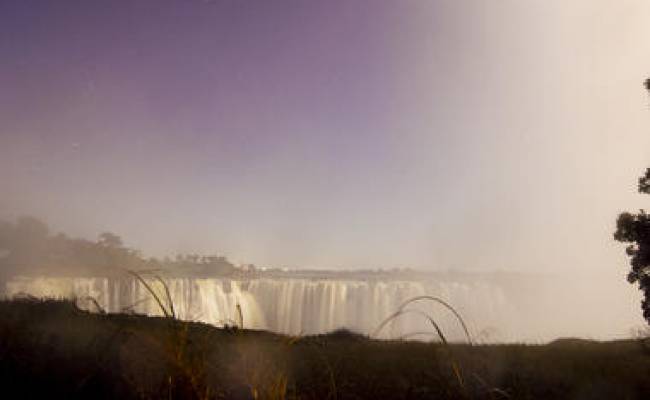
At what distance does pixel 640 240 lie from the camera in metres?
16.9

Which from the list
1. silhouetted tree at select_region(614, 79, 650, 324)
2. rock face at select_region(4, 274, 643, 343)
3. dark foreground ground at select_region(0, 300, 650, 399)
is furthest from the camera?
rock face at select_region(4, 274, 643, 343)

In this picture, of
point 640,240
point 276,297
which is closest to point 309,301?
point 276,297

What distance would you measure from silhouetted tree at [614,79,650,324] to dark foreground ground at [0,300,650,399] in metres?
1.98

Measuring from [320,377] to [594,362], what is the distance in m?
6.19

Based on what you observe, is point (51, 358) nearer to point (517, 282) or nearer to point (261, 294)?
point (261, 294)

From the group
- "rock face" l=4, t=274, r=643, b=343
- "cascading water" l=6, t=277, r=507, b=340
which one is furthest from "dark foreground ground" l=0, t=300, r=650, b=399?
"cascading water" l=6, t=277, r=507, b=340

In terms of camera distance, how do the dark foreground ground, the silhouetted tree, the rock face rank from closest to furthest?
the dark foreground ground
the silhouetted tree
the rock face

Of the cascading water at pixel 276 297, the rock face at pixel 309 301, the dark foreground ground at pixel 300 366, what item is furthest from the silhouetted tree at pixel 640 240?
the cascading water at pixel 276 297

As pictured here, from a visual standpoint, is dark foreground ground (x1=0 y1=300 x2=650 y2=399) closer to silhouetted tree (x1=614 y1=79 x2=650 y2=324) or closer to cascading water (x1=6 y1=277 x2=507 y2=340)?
silhouetted tree (x1=614 y1=79 x2=650 y2=324)

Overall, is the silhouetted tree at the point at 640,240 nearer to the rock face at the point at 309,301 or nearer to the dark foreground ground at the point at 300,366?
the dark foreground ground at the point at 300,366

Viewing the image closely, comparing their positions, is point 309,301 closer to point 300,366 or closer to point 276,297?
point 276,297

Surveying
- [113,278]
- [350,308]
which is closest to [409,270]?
[350,308]

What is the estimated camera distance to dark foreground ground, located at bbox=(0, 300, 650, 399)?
18.9 feet

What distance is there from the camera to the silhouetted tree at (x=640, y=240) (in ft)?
54.5
